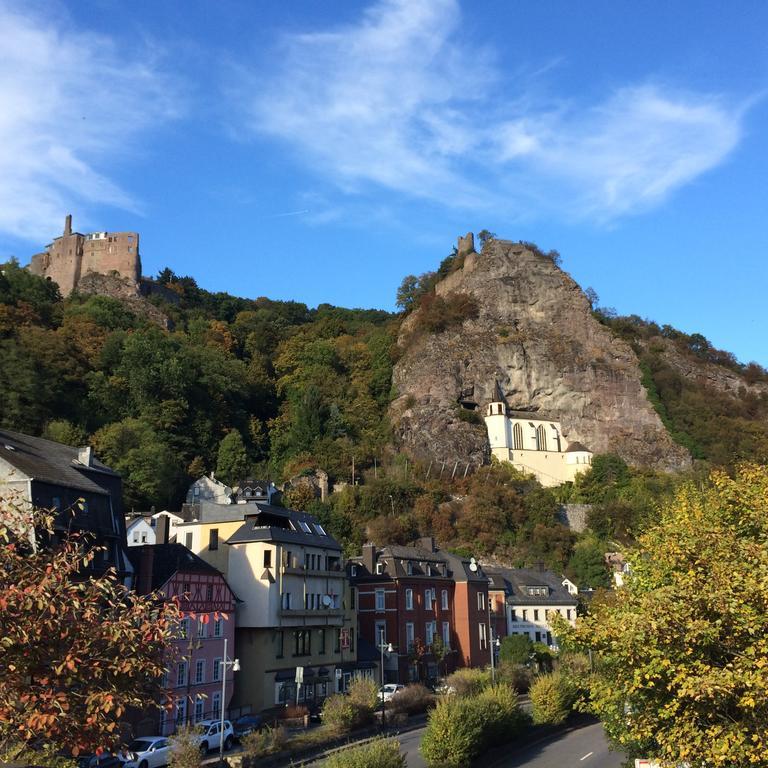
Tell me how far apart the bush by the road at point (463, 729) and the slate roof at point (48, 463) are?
18060mm

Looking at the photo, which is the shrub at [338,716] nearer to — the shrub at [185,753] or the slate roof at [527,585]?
the shrub at [185,753]

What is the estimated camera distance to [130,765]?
89.5 feet

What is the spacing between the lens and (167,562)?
131 feet

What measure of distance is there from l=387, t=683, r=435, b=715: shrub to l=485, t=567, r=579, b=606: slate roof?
86.5 feet

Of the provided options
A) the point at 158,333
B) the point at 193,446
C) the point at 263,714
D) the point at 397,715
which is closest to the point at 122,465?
the point at 193,446

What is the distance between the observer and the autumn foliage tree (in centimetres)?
912

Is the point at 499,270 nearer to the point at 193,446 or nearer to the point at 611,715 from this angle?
the point at 193,446

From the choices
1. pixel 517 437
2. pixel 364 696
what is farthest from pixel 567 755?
pixel 517 437

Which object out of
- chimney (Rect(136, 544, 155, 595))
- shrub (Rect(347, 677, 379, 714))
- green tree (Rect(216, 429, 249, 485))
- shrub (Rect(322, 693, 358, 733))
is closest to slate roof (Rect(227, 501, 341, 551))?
chimney (Rect(136, 544, 155, 595))

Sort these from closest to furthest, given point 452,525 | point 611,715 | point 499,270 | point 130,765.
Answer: point 611,715 < point 130,765 < point 452,525 < point 499,270

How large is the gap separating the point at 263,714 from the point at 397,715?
6.94m

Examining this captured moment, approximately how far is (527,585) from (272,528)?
33.6 m

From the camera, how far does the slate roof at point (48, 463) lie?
3316cm

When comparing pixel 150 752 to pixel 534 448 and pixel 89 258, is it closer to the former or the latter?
pixel 534 448
